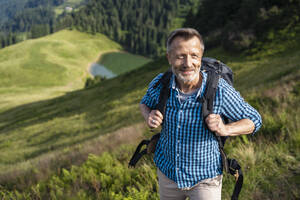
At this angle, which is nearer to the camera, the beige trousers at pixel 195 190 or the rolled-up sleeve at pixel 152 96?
the beige trousers at pixel 195 190

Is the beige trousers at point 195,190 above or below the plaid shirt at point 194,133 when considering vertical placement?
below

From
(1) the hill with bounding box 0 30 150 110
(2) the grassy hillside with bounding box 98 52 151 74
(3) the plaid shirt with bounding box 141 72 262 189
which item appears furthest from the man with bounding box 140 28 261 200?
(2) the grassy hillside with bounding box 98 52 151 74

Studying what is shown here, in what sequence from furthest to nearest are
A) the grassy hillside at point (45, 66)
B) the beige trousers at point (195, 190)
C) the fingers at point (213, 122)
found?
the grassy hillside at point (45, 66) < the beige trousers at point (195, 190) < the fingers at point (213, 122)

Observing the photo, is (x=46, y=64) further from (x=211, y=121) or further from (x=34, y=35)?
(x=211, y=121)

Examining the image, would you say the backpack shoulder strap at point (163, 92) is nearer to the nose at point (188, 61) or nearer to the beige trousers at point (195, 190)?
the nose at point (188, 61)

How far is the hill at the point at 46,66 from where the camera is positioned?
80250mm

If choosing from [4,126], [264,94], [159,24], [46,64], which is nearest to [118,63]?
[46,64]

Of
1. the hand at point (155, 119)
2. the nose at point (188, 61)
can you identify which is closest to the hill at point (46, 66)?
the hand at point (155, 119)

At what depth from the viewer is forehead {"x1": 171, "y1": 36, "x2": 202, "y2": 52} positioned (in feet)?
7.39

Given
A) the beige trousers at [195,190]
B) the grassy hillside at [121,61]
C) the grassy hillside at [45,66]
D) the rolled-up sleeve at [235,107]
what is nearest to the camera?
the rolled-up sleeve at [235,107]

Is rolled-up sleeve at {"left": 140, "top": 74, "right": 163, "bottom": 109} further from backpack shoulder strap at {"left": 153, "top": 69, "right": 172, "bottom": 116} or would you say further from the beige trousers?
the beige trousers

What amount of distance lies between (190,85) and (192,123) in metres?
0.43

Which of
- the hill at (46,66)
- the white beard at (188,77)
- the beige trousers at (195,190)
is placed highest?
the white beard at (188,77)

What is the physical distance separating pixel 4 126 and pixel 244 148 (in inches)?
1373
